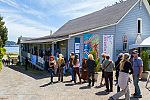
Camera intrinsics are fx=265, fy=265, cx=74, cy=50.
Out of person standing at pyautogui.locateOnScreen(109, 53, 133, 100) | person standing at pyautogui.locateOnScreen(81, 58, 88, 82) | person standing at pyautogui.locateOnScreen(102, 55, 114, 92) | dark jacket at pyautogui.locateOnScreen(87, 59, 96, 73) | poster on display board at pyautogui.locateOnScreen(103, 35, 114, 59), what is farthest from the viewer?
poster on display board at pyautogui.locateOnScreen(103, 35, 114, 59)

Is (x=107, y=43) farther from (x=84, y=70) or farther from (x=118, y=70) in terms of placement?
(x=118, y=70)

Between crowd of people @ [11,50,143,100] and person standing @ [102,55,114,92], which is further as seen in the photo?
person standing @ [102,55,114,92]

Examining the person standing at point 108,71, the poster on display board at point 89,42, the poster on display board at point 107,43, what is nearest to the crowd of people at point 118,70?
the person standing at point 108,71

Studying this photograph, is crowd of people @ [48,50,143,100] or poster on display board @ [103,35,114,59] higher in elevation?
poster on display board @ [103,35,114,59]

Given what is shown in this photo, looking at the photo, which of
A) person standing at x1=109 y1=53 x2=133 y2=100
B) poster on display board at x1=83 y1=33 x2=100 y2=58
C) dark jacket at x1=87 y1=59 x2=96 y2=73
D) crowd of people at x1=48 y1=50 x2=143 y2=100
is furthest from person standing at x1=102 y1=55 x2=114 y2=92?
poster on display board at x1=83 y1=33 x2=100 y2=58

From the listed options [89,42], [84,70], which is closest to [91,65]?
[84,70]

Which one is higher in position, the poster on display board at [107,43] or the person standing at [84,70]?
the poster on display board at [107,43]

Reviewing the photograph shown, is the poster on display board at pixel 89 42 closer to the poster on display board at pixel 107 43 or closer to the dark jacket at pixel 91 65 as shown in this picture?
the poster on display board at pixel 107 43

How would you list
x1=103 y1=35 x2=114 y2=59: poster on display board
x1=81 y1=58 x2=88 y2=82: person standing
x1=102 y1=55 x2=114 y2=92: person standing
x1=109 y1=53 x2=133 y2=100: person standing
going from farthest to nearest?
x1=103 y1=35 x2=114 y2=59: poster on display board → x1=81 y1=58 x2=88 y2=82: person standing → x1=102 y1=55 x2=114 y2=92: person standing → x1=109 y1=53 x2=133 y2=100: person standing

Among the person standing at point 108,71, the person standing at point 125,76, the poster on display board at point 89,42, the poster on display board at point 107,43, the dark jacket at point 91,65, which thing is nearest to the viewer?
the person standing at point 125,76

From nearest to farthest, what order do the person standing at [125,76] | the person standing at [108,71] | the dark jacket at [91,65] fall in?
the person standing at [125,76] < the person standing at [108,71] < the dark jacket at [91,65]

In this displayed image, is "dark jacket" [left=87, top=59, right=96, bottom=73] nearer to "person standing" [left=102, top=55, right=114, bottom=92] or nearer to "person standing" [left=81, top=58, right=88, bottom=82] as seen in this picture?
"person standing" [left=81, top=58, right=88, bottom=82]

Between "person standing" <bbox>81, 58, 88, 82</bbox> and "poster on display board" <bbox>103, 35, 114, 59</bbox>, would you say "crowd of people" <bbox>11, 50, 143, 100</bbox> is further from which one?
"poster on display board" <bbox>103, 35, 114, 59</bbox>

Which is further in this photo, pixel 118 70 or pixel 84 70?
pixel 84 70
